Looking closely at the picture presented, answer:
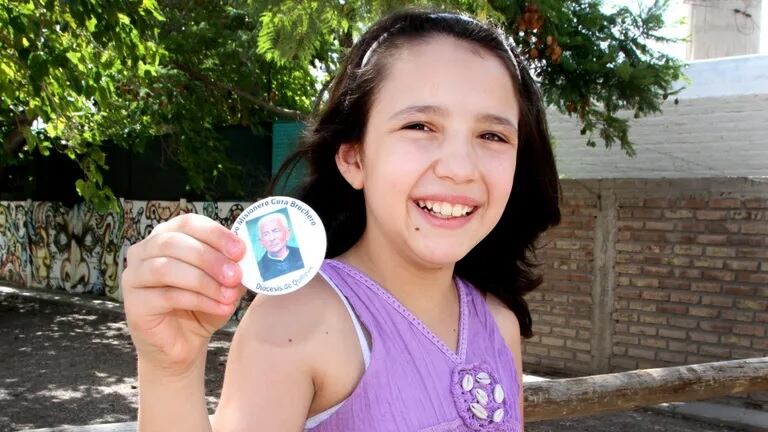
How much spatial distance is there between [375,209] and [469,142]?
22 cm

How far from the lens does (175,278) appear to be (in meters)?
1.07

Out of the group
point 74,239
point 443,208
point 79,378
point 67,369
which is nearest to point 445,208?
point 443,208

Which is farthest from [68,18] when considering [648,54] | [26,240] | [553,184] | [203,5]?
[26,240]

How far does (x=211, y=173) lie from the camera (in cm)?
1068

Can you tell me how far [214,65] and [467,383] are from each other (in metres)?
8.99

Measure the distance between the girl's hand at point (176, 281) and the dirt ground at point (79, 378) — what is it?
5.96m

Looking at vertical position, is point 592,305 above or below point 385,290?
below

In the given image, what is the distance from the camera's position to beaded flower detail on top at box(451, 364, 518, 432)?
4.48ft

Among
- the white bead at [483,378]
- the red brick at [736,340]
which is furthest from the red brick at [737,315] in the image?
the white bead at [483,378]

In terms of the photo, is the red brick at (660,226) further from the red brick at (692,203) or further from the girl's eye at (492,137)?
the girl's eye at (492,137)

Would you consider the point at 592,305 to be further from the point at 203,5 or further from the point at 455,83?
the point at 455,83

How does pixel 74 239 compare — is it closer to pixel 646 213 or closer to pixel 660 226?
pixel 646 213

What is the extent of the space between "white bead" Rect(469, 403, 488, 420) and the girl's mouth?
1.11 ft

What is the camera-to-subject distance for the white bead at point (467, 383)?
1.39 metres
